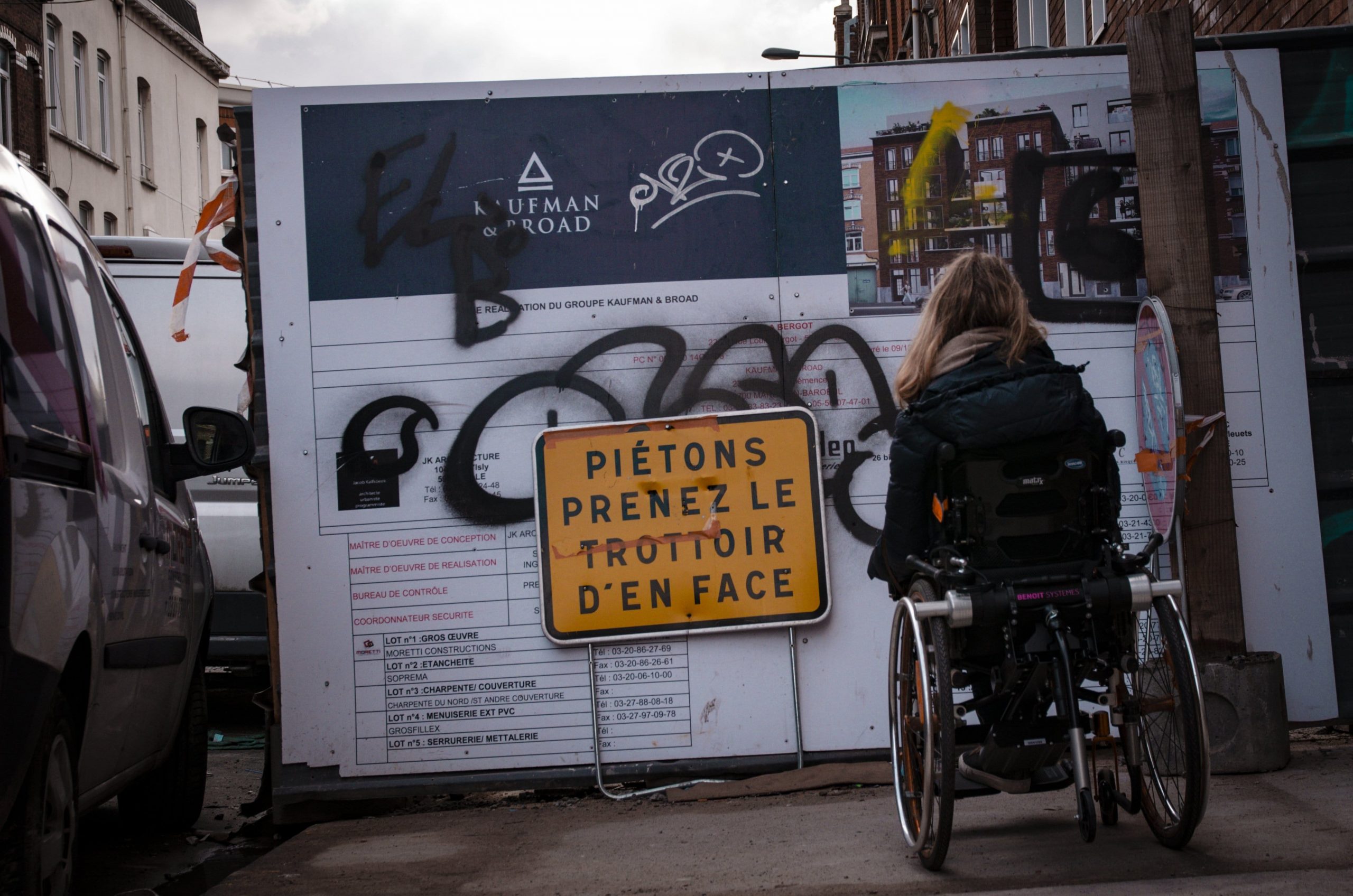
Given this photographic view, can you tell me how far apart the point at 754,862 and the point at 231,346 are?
210 inches

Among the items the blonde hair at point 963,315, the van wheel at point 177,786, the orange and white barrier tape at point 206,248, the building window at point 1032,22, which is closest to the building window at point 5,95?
the building window at point 1032,22

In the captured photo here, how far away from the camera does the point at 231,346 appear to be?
8438mm

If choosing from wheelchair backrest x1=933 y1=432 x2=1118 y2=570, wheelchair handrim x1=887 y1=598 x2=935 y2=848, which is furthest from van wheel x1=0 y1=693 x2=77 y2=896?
wheelchair backrest x1=933 y1=432 x2=1118 y2=570

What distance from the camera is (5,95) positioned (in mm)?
26562

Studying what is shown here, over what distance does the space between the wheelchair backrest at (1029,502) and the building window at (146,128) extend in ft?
109

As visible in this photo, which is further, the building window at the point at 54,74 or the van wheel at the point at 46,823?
the building window at the point at 54,74

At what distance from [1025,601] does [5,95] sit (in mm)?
27578

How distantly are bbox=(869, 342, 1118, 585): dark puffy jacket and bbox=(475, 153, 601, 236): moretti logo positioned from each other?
2.28 metres

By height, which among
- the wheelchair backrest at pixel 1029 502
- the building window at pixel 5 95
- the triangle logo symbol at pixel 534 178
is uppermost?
the building window at pixel 5 95

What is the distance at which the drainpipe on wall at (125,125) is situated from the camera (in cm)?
3225

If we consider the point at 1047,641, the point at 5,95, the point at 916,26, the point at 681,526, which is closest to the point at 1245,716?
the point at 1047,641

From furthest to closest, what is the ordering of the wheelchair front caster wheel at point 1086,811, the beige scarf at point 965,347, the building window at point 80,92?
the building window at point 80,92
the beige scarf at point 965,347
the wheelchair front caster wheel at point 1086,811

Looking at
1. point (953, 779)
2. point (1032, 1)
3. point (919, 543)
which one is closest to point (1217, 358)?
point (919, 543)

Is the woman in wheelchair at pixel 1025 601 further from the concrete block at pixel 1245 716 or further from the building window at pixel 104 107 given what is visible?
the building window at pixel 104 107
